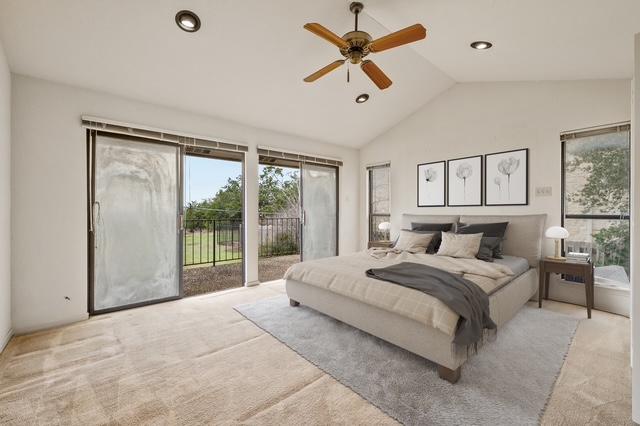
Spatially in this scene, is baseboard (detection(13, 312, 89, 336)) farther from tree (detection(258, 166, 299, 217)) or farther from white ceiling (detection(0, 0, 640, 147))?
tree (detection(258, 166, 299, 217))

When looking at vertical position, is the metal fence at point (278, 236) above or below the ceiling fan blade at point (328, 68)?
below

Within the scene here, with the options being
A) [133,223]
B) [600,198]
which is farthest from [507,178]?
[133,223]

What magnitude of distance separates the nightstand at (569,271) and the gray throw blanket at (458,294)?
5.34 feet

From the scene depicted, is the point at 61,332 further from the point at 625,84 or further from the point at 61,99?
the point at 625,84

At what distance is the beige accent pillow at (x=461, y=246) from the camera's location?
3.30m

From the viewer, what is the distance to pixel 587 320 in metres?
2.88

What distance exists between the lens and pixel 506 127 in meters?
3.83

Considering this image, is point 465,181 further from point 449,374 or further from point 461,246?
point 449,374

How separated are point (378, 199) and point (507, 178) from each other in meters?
2.22

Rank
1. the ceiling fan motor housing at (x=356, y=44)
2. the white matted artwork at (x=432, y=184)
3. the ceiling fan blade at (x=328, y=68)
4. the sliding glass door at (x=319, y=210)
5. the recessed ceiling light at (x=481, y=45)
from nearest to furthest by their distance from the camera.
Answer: the ceiling fan motor housing at (x=356, y=44) < the ceiling fan blade at (x=328, y=68) < the recessed ceiling light at (x=481, y=45) < the white matted artwork at (x=432, y=184) < the sliding glass door at (x=319, y=210)

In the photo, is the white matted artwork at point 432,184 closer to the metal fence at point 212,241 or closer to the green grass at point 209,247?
the metal fence at point 212,241

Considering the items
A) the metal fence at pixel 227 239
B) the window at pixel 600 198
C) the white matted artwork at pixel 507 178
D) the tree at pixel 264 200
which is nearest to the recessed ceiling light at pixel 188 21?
the metal fence at pixel 227 239

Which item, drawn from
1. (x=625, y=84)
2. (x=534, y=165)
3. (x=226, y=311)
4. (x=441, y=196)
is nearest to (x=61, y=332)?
(x=226, y=311)

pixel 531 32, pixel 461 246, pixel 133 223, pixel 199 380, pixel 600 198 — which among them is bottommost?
pixel 199 380
